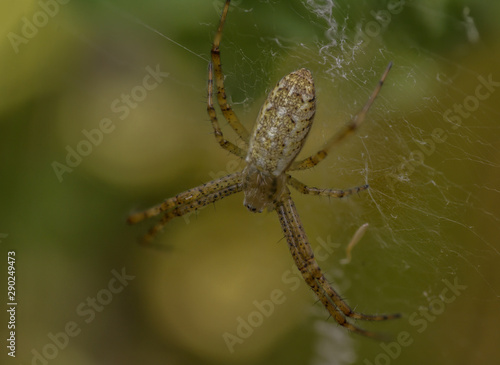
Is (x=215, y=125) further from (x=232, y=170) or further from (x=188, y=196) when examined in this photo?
(x=232, y=170)

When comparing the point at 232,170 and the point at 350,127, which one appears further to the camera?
the point at 232,170

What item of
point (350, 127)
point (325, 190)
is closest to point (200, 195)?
point (325, 190)

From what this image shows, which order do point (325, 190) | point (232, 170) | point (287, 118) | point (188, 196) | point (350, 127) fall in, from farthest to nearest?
point (232, 170), point (188, 196), point (325, 190), point (287, 118), point (350, 127)

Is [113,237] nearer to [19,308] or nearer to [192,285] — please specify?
[192,285]

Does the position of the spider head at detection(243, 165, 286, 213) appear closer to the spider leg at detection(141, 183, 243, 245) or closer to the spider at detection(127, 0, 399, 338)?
the spider at detection(127, 0, 399, 338)

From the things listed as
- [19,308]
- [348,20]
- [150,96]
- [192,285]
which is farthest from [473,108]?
[19,308]

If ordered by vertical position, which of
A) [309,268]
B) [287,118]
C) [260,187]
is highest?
[287,118]

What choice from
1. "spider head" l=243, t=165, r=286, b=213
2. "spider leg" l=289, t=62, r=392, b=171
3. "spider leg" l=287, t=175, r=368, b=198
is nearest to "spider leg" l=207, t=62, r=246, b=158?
"spider head" l=243, t=165, r=286, b=213
